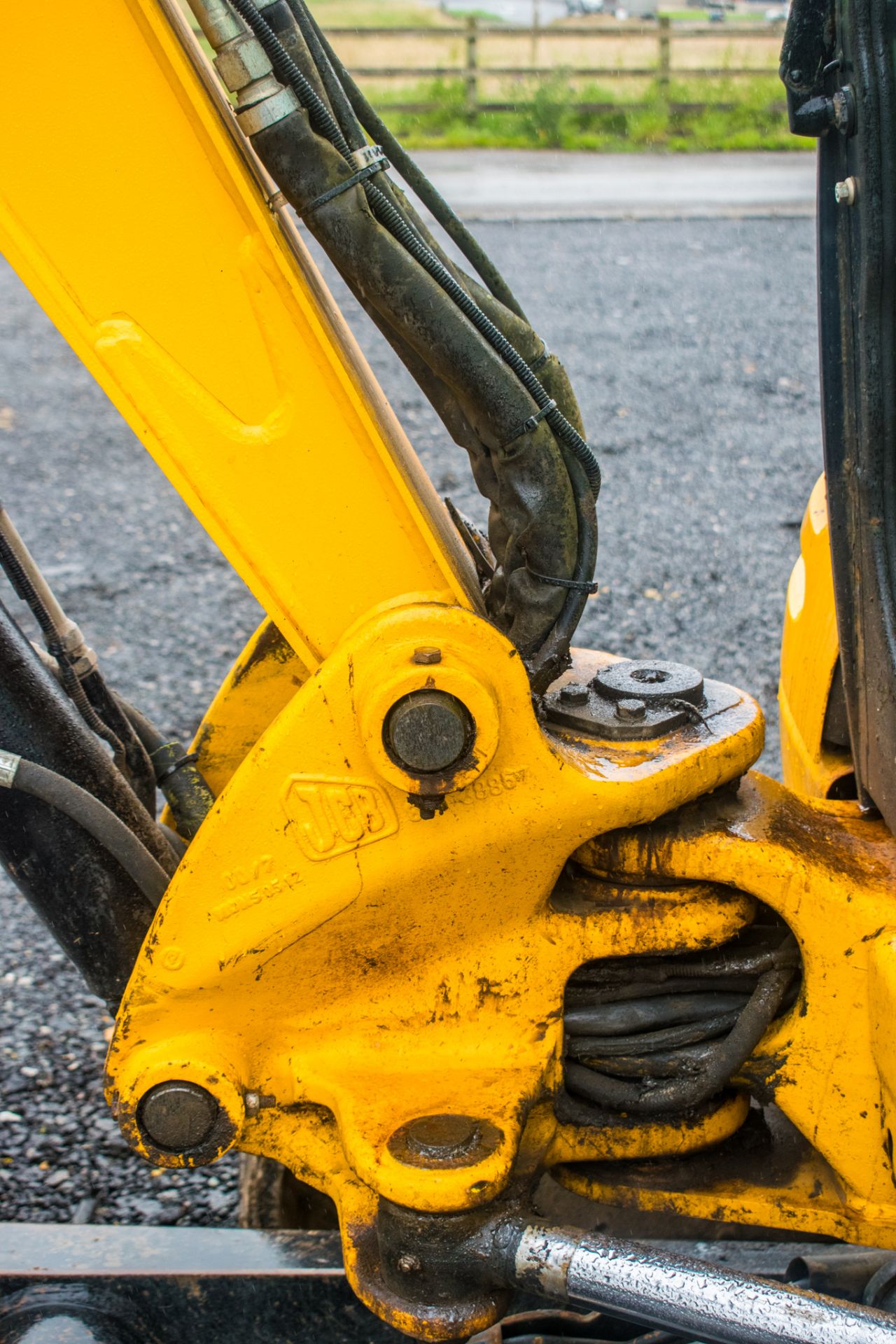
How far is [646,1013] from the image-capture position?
4.58ft

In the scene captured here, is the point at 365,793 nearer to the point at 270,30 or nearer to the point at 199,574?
the point at 270,30

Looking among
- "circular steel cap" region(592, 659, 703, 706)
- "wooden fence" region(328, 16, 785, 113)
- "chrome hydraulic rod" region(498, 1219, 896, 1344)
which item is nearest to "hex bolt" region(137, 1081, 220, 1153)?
"chrome hydraulic rod" region(498, 1219, 896, 1344)

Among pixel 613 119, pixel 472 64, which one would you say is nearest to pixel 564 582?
pixel 613 119

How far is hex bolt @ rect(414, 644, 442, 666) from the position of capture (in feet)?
4.04

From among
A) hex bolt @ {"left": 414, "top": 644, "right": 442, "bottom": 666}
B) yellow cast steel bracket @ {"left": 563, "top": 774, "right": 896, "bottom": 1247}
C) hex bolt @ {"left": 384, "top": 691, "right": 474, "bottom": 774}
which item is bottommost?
yellow cast steel bracket @ {"left": 563, "top": 774, "right": 896, "bottom": 1247}

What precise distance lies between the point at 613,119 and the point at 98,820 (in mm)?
12355

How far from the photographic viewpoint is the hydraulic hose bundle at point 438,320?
1.18 metres

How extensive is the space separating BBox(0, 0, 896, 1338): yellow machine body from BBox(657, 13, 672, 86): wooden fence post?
1330 cm

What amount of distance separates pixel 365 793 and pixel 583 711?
0.93 feet

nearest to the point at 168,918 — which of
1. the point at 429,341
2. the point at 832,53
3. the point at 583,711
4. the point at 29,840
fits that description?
the point at 29,840

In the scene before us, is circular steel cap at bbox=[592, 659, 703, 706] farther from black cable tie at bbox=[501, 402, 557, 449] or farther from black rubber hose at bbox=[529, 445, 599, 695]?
black cable tie at bbox=[501, 402, 557, 449]

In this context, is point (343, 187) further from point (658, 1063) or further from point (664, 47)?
point (664, 47)

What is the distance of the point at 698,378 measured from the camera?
5520 mm

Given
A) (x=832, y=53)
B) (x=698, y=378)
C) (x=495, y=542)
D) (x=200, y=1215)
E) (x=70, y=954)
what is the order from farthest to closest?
1. (x=698, y=378)
2. (x=200, y=1215)
3. (x=70, y=954)
4. (x=495, y=542)
5. (x=832, y=53)
